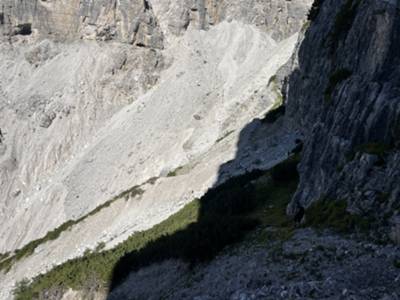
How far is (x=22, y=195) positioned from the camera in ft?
237

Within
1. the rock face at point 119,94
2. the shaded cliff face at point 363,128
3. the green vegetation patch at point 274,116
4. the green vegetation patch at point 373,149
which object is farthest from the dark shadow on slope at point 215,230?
the rock face at point 119,94

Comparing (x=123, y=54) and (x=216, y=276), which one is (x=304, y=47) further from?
(x=123, y=54)

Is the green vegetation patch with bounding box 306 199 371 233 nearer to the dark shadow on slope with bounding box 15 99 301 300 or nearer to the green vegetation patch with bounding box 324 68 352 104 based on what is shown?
the dark shadow on slope with bounding box 15 99 301 300

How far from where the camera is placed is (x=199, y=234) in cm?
2045

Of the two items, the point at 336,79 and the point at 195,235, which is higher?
the point at 336,79

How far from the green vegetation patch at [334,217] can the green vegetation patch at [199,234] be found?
1.02 m

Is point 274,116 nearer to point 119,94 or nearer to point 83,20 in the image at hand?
point 119,94

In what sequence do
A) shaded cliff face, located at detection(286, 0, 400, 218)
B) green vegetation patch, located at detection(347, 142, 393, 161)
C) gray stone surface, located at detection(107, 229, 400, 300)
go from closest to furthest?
gray stone surface, located at detection(107, 229, 400, 300)
shaded cliff face, located at detection(286, 0, 400, 218)
green vegetation patch, located at detection(347, 142, 393, 161)

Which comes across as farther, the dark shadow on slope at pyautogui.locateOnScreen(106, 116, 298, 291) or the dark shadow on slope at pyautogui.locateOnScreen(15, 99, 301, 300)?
the dark shadow on slope at pyautogui.locateOnScreen(15, 99, 301, 300)

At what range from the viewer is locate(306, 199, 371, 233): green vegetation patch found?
1562 centimetres

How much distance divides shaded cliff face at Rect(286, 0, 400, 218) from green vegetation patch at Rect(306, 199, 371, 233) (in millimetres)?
260

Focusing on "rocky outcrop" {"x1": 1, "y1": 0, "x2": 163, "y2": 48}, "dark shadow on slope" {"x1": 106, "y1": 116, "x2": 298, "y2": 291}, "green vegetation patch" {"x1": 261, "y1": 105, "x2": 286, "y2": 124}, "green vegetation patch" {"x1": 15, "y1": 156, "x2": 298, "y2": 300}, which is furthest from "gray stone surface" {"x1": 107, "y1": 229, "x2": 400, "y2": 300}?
"rocky outcrop" {"x1": 1, "y1": 0, "x2": 163, "y2": 48}

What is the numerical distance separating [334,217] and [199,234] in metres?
5.37

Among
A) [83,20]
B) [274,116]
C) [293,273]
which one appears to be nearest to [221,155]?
[274,116]
